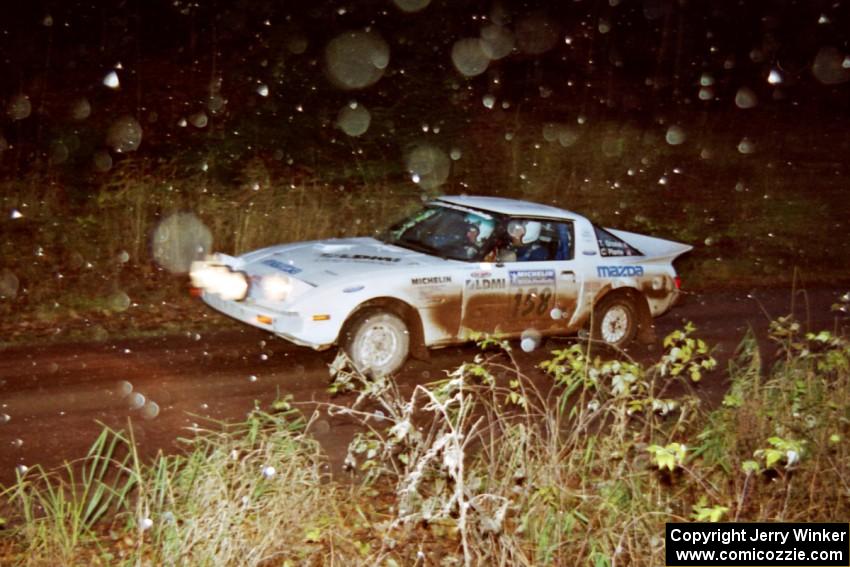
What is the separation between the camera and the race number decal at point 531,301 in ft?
28.7

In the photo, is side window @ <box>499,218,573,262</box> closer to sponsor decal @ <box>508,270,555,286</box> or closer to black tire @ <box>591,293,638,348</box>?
sponsor decal @ <box>508,270,555,286</box>

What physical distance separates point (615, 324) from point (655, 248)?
98 centimetres

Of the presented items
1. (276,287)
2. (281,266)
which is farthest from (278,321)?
(281,266)

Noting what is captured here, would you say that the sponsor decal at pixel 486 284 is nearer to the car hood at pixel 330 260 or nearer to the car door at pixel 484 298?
the car door at pixel 484 298

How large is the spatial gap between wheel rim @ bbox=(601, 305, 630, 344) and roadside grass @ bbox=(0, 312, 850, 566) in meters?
3.70

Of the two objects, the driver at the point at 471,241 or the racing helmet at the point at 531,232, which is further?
the racing helmet at the point at 531,232

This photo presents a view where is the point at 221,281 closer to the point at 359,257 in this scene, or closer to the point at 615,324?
the point at 359,257

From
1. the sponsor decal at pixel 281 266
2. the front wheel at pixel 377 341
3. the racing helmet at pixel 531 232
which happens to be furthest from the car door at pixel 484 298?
the sponsor decal at pixel 281 266

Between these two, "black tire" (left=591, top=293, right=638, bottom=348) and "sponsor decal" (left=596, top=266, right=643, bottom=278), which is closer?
"sponsor decal" (left=596, top=266, right=643, bottom=278)

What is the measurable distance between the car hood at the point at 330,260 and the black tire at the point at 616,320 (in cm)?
198

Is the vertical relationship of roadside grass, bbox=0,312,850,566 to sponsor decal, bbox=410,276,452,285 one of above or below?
below

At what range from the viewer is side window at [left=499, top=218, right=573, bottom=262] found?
8742mm

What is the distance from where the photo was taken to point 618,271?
373 inches

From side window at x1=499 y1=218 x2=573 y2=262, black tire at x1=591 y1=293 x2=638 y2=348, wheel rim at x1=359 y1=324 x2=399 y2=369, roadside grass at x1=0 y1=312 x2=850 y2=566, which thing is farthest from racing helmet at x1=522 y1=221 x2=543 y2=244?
roadside grass at x1=0 y1=312 x2=850 y2=566
